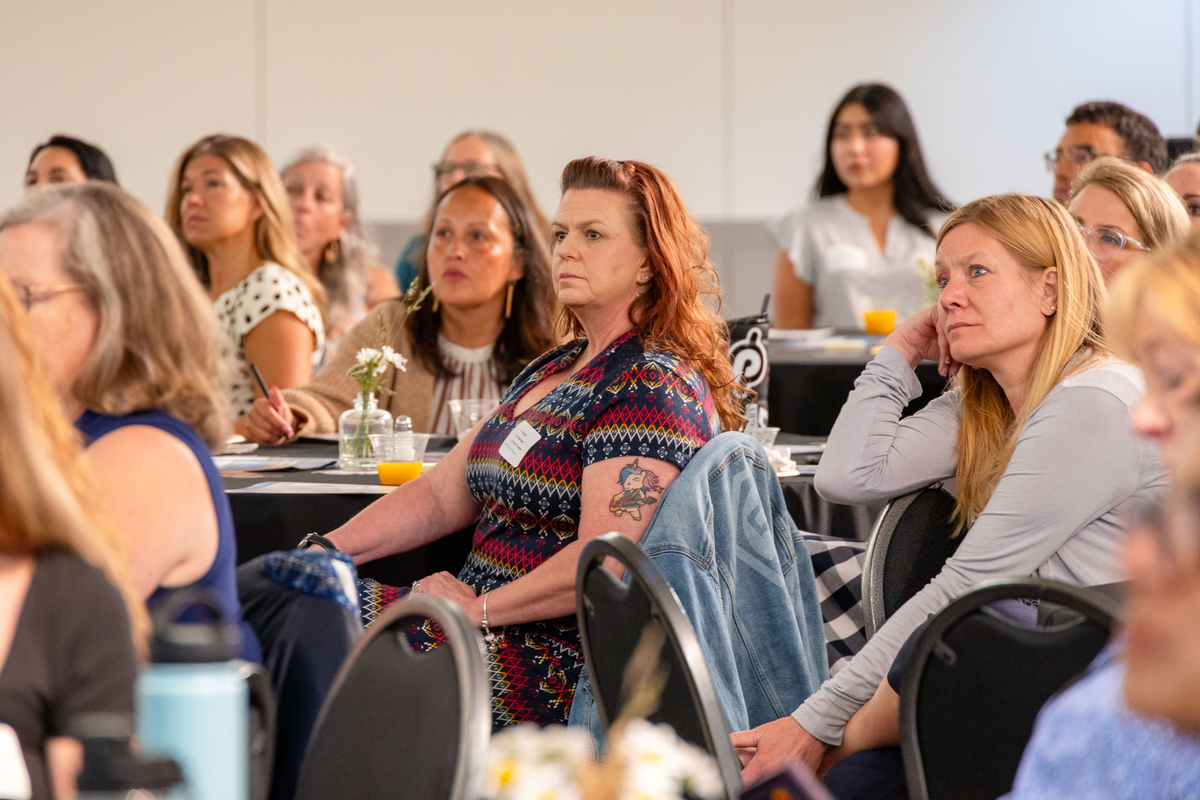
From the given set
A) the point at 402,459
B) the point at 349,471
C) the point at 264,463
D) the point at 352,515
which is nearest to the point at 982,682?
the point at 352,515

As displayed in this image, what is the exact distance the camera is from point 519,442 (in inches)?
81.0

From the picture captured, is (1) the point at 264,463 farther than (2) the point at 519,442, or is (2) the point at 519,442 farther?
(1) the point at 264,463

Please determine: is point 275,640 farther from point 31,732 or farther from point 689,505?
point 689,505

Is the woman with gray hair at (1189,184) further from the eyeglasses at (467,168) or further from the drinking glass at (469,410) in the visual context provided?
the eyeglasses at (467,168)

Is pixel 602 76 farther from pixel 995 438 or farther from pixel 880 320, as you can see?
pixel 995 438

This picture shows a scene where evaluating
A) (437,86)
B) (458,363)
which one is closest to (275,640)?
(458,363)

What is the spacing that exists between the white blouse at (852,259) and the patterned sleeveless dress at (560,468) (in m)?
3.02

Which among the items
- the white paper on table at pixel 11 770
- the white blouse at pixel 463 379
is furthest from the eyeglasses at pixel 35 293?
the white blouse at pixel 463 379

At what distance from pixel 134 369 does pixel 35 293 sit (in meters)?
0.12

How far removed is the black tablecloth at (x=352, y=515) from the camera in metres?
2.29

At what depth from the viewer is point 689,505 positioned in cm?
168

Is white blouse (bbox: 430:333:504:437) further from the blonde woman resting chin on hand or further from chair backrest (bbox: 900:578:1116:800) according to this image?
chair backrest (bbox: 900:578:1116:800)

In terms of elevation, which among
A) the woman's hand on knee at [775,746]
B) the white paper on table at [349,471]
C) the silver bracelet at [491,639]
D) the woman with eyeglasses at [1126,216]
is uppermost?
the woman with eyeglasses at [1126,216]

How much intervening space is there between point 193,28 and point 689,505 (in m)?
5.75
